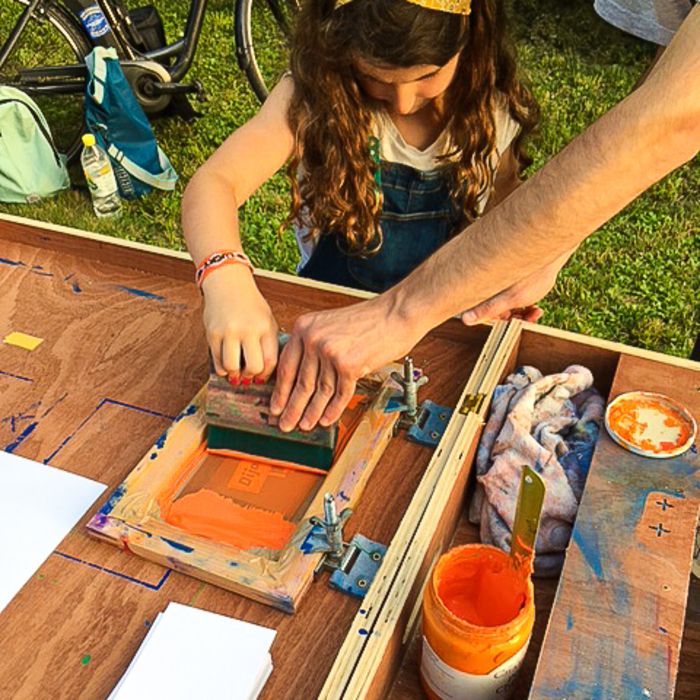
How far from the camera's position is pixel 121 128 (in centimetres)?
352

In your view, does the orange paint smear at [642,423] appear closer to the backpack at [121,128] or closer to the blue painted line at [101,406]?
the blue painted line at [101,406]

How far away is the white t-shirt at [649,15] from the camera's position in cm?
200

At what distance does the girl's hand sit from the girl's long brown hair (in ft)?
1.37

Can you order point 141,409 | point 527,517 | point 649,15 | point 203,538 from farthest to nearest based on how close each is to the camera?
point 649,15 < point 141,409 < point 203,538 < point 527,517

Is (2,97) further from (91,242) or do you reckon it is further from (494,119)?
(494,119)

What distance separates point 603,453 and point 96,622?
0.76 m

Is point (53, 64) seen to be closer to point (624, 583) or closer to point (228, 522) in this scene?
point (228, 522)

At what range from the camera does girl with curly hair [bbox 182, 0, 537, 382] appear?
4.33 ft

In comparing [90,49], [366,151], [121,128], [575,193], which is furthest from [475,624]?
[90,49]

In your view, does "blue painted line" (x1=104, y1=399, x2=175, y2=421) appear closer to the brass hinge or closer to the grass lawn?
the brass hinge

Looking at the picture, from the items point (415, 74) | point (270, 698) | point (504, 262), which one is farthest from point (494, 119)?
point (270, 698)

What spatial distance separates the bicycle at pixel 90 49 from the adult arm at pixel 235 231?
7.50 feet

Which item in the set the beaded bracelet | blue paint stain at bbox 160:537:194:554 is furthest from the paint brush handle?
Answer: the beaded bracelet

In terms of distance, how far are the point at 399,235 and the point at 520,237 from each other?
76 cm
